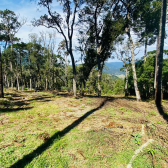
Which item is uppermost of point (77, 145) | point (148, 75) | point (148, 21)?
point (148, 21)

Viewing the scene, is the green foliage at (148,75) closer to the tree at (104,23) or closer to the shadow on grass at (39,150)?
the tree at (104,23)

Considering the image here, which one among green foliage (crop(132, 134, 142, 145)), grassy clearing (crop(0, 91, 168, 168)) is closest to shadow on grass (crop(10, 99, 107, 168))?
grassy clearing (crop(0, 91, 168, 168))

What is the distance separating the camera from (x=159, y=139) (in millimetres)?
3180

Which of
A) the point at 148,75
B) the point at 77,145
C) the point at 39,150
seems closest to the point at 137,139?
the point at 77,145

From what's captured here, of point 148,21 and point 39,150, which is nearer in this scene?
point 39,150

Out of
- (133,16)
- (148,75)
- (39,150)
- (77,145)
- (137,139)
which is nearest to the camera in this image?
(39,150)

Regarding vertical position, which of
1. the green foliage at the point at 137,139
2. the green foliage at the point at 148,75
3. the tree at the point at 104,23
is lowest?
the green foliage at the point at 137,139

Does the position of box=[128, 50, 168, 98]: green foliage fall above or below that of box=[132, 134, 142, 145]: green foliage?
above

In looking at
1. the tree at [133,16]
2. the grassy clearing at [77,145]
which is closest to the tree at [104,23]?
the tree at [133,16]

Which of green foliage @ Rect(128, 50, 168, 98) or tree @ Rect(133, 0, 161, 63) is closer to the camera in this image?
tree @ Rect(133, 0, 161, 63)

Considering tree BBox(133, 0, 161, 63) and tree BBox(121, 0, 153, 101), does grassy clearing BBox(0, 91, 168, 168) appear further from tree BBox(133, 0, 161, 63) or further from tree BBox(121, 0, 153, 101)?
tree BBox(133, 0, 161, 63)

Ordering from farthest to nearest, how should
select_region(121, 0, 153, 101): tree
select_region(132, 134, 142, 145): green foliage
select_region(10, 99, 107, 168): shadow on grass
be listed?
select_region(121, 0, 153, 101): tree
select_region(132, 134, 142, 145): green foliage
select_region(10, 99, 107, 168): shadow on grass

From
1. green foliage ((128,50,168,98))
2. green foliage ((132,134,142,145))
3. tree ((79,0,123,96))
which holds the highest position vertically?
tree ((79,0,123,96))

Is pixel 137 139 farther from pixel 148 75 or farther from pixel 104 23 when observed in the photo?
pixel 148 75
